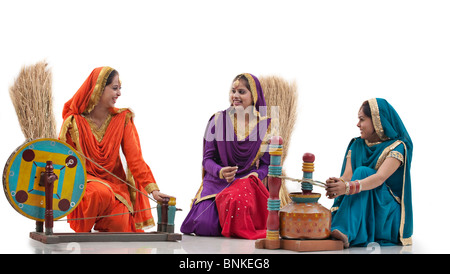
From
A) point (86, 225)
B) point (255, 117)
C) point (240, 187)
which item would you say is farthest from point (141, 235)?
point (255, 117)

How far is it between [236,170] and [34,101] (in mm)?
1560

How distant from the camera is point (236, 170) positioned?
16.3 feet

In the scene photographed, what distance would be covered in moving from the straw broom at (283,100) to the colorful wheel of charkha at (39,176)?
1.93 m

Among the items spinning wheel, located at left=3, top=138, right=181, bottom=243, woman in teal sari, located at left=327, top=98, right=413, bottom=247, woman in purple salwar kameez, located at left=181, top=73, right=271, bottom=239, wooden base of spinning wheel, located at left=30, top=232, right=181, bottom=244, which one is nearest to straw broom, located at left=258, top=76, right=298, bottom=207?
woman in purple salwar kameez, located at left=181, top=73, right=271, bottom=239

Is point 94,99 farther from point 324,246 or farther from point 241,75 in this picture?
point 324,246

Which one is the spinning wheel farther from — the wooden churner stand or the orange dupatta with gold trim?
the wooden churner stand

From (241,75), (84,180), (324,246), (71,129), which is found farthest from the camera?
(241,75)

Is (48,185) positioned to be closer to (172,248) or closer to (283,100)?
(172,248)

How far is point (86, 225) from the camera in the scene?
4.71 metres

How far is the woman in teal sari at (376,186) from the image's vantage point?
14.1 feet

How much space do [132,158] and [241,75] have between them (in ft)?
3.32

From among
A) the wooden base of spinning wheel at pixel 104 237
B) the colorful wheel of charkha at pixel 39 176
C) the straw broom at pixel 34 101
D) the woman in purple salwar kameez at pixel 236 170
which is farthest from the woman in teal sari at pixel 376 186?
the straw broom at pixel 34 101

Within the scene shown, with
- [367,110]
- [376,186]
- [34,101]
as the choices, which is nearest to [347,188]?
[376,186]

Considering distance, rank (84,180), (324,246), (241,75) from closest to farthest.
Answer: (324,246), (84,180), (241,75)
